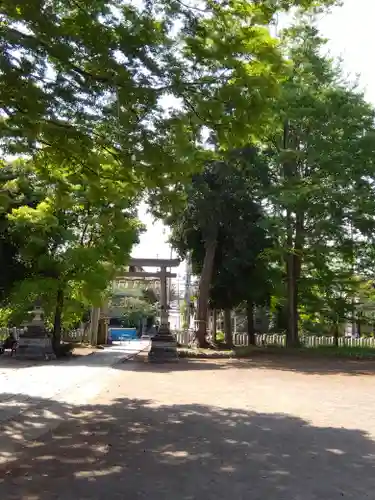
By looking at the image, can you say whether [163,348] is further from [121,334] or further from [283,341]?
[121,334]

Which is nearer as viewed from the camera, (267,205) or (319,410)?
(319,410)

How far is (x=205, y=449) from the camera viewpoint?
664 cm

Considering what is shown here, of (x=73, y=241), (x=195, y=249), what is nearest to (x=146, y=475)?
(x=73, y=241)

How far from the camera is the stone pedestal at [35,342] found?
20109mm

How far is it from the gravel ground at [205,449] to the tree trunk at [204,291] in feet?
52.5

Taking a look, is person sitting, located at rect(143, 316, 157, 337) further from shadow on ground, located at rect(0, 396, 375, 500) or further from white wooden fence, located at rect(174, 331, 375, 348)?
shadow on ground, located at rect(0, 396, 375, 500)

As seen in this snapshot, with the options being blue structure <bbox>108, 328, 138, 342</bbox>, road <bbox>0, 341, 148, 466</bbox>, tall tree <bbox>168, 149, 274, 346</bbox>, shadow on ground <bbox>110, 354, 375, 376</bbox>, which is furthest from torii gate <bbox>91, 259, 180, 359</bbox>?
blue structure <bbox>108, 328, 138, 342</bbox>

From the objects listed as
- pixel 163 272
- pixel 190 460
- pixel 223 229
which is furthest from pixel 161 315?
pixel 190 460

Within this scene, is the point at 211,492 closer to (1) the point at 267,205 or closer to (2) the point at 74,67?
(2) the point at 74,67

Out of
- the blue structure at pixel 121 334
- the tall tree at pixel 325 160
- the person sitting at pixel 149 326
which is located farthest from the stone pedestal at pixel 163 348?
the person sitting at pixel 149 326

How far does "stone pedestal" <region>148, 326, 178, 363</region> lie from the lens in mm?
21891

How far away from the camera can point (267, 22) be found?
6.44 metres

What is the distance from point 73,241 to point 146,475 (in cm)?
1610

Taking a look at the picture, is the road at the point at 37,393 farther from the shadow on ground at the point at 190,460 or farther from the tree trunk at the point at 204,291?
the tree trunk at the point at 204,291
